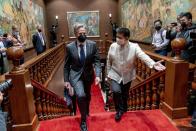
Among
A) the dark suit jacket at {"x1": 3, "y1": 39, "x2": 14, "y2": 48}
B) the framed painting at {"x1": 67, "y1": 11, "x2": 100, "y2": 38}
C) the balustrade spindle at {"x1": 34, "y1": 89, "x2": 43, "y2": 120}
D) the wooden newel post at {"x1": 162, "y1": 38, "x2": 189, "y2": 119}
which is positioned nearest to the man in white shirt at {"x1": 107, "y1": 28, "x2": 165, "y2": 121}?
the wooden newel post at {"x1": 162, "y1": 38, "x2": 189, "y2": 119}

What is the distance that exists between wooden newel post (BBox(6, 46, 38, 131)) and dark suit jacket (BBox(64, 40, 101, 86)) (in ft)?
1.83

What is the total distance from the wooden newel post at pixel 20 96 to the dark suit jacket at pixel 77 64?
56 centimetres

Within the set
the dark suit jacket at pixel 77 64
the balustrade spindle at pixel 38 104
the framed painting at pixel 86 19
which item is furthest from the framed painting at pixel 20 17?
the dark suit jacket at pixel 77 64

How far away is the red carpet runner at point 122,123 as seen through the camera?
8.94ft

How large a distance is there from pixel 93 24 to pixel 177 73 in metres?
12.2

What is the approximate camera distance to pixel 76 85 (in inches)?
111

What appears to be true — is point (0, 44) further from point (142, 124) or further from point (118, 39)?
point (142, 124)

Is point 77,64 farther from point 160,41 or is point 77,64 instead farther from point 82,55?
point 160,41

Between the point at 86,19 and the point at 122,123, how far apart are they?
1218cm

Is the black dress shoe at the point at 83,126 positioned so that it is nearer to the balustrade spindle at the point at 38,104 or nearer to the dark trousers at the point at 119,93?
the dark trousers at the point at 119,93

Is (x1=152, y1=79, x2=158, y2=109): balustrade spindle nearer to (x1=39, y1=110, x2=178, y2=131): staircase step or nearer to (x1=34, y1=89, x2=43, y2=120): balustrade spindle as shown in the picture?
(x1=39, y1=110, x2=178, y2=131): staircase step

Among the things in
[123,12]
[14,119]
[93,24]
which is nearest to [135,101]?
[14,119]

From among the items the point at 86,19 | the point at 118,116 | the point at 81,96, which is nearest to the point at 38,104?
the point at 81,96

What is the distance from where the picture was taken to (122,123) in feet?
9.46
